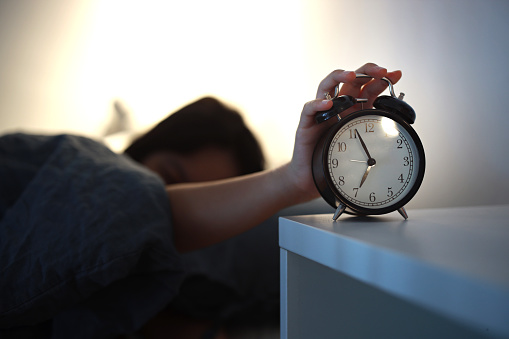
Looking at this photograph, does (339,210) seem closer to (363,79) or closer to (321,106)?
(321,106)

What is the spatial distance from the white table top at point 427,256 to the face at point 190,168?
1.02 metres

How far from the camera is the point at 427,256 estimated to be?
1.07ft

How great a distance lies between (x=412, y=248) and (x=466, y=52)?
1.19 m

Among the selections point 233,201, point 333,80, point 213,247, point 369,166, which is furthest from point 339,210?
point 213,247

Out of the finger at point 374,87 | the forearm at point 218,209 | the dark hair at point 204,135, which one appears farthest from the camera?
the dark hair at point 204,135

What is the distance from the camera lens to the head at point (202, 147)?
152 cm

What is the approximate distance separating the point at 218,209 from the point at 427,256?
0.70 meters

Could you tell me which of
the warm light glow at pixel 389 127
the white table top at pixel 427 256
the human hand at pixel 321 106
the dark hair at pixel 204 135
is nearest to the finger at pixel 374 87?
the human hand at pixel 321 106

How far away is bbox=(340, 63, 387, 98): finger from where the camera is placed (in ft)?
2.04

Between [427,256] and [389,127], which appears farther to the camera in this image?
[389,127]

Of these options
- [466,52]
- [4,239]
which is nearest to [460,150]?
[466,52]

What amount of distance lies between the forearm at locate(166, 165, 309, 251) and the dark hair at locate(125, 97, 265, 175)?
51 cm

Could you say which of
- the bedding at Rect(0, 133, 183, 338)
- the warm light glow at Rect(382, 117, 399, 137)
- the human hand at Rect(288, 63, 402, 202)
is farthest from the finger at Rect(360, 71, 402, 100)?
the bedding at Rect(0, 133, 183, 338)

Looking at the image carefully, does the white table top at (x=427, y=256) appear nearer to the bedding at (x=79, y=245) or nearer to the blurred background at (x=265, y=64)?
the bedding at (x=79, y=245)
